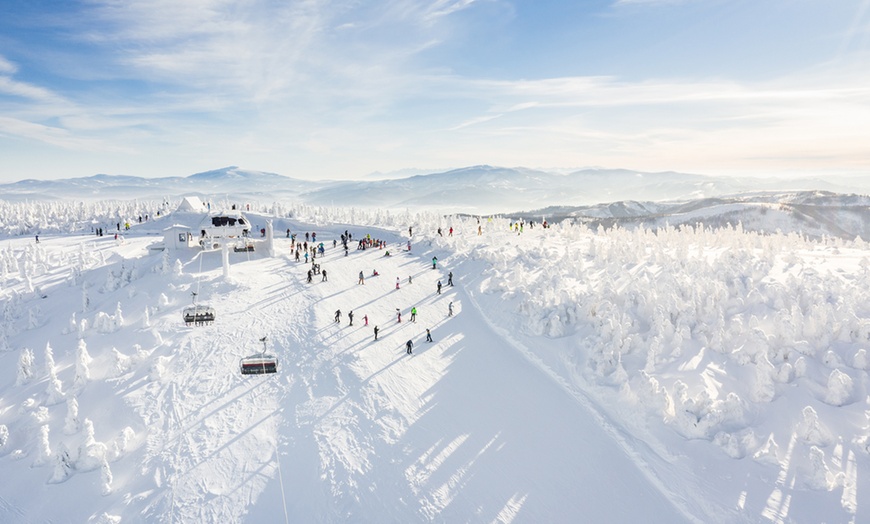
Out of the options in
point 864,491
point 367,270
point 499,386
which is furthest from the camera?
point 367,270

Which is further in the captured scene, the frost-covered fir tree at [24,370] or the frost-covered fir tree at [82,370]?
the frost-covered fir tree at [24,370]

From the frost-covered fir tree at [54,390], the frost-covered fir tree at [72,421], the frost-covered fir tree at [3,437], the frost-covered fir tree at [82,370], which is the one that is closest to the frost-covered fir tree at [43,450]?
the frost-covered fir tree at [72,421]

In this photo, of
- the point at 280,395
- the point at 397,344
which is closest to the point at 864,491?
the point at 397,344

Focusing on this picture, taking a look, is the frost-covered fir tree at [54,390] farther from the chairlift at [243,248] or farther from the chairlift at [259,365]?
the chairlift at [243,248]

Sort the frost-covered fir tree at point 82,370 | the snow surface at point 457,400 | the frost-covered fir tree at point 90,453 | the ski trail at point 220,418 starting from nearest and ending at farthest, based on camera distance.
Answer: the ski trail at point 220,418 → the snow surface at point 457,400 → the frost-covered fir tree at point 90,453 → the frost-covered fir tree at point 82,370

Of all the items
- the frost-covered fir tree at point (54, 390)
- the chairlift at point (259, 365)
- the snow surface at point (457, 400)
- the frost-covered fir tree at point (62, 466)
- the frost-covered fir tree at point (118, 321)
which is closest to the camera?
the snow surface at point (457, 400)

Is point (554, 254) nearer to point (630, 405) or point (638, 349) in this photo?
point (638, 349)
